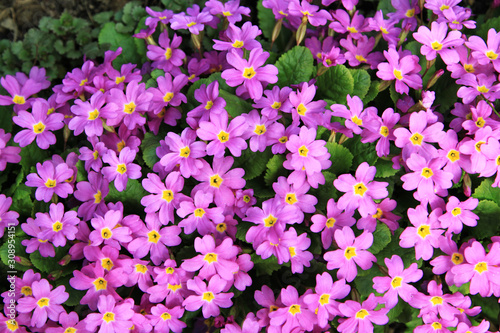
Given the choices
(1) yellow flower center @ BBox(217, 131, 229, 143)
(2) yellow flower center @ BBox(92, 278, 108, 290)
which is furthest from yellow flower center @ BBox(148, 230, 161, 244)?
(1) yellow flower center @ BBox(217, 131, 229, 143)

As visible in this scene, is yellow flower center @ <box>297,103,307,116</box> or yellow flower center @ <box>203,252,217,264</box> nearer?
yellow flower center @ <box>203,252,217,264</box>

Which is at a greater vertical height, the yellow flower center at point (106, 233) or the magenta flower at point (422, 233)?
the magenta flower at point (422, 233)

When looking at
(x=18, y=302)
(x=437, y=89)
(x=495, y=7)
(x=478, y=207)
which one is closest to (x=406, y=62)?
(x=437, y=89)

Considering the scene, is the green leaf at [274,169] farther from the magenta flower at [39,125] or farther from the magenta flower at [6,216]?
the magenta flower at [6,216]

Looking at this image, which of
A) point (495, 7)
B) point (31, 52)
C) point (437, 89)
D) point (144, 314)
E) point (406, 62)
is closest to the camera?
point (144, 314)

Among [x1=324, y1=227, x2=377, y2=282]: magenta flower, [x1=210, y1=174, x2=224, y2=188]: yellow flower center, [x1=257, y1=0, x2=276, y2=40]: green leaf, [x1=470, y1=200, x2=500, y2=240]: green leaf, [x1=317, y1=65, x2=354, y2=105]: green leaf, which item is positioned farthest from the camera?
[x1=257, y1=0, x2=276, y2=40]: green leaf

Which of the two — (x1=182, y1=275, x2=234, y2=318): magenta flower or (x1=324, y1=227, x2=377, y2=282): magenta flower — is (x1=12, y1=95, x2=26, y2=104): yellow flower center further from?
(x1=324, y1=227, x2=377, y2=282): magenta flower

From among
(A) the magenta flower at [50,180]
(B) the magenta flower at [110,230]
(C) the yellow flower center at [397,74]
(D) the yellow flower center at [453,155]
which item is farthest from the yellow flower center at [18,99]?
(D) the yellow flower center at [453,155]

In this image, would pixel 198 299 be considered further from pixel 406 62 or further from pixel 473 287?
pixel 406 62
